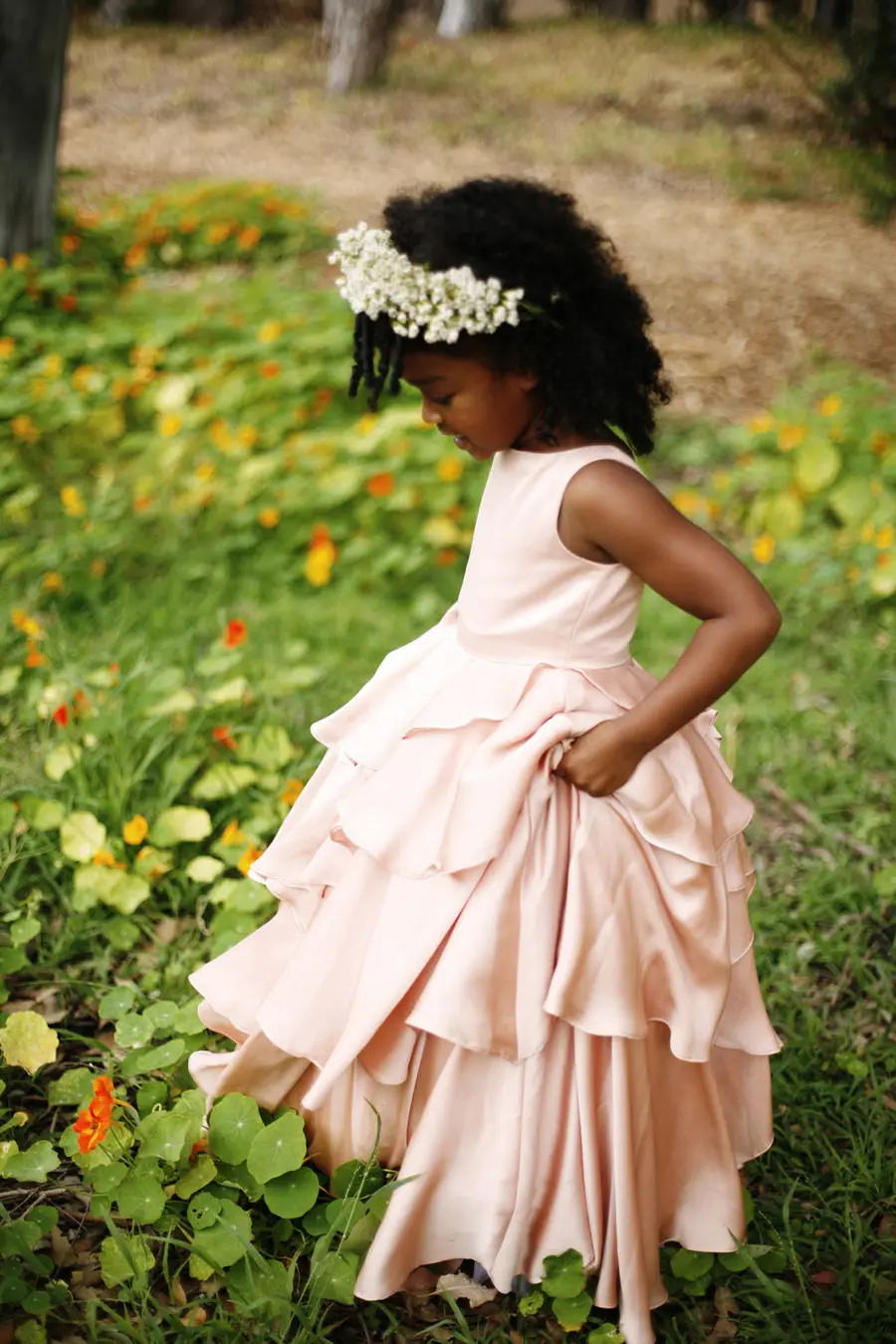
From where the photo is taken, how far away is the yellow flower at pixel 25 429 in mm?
3818

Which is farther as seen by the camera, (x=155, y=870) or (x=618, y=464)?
(x=155, y=870)

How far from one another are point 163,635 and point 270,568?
0.55 metres

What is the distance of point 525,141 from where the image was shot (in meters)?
6.62

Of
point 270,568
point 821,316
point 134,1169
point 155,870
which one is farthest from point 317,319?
point 134,1169

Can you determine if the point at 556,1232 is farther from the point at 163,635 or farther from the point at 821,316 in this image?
the point at 821,316

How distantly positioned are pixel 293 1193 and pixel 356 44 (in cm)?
741

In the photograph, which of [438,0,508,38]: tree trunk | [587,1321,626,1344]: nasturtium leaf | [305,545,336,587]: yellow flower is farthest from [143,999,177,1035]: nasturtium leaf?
[438,0,508,38]: tree trunk

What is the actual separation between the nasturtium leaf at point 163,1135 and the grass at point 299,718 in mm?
124

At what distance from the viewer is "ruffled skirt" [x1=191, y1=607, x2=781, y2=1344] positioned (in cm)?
134

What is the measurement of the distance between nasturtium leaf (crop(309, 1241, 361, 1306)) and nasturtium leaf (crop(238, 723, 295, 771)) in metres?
1.12

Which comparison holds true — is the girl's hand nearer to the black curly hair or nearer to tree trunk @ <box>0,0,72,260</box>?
the black curly hair

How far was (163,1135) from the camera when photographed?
61.9 inches

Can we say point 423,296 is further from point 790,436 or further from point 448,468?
point 790,436

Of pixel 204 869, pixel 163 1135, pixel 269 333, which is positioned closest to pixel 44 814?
pixel 204 869
